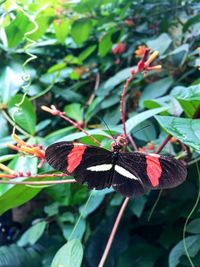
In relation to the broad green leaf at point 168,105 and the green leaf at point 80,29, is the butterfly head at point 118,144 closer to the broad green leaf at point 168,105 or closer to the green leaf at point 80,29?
the broad green leaf at point 168,105

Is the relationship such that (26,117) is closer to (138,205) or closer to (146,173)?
(138,205)

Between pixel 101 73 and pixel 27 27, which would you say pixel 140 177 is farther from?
pixel 101 73

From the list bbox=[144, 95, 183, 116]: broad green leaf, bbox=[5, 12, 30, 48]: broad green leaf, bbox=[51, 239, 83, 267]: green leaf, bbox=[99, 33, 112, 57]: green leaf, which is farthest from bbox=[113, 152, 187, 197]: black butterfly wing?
bbox=[99, 33, 112, 57]: green leaf

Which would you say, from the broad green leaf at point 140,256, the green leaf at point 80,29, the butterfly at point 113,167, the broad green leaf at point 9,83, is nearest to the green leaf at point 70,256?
the butterfly at point 113,167

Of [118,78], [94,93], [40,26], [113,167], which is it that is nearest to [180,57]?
[118,78]

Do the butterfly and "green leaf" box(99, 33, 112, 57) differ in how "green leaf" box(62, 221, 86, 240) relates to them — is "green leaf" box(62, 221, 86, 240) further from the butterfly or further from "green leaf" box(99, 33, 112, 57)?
"green leaf" box(99, 33, 112, 57)
